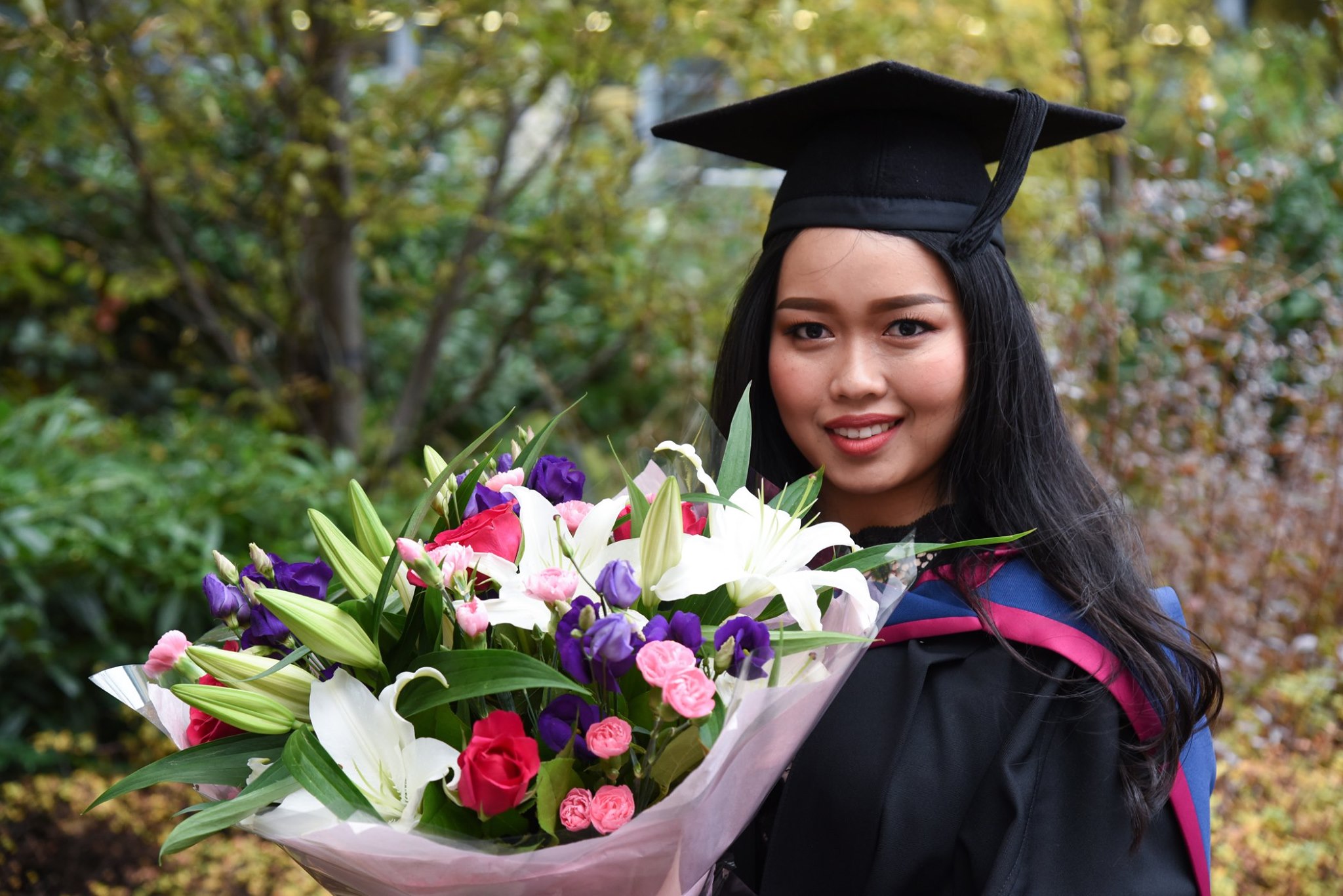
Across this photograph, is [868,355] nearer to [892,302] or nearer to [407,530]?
[892,302]

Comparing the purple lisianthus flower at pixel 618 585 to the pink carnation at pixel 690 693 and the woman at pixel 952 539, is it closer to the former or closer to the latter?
the pink carnation at pixel 690 693

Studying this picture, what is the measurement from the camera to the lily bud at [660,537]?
1.10 metres

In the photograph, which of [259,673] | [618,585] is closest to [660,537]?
[618,585]

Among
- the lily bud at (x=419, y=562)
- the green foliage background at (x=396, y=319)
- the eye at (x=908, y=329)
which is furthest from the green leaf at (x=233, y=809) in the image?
the green foliage background at (x=396, y=319)

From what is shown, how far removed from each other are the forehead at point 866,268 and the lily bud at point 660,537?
1.92 ft

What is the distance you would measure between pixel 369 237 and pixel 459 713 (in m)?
4.07

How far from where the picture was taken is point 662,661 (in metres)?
0.99

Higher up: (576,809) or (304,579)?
(304,579)

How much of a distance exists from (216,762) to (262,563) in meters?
0.20

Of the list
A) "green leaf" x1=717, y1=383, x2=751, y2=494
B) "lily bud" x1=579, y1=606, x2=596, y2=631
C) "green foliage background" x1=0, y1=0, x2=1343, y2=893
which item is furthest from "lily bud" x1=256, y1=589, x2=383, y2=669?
"green foliage background" x1=0, y1=0, x2=1343, y2=893

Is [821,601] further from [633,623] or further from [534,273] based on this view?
[534,273]

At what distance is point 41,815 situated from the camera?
3338 mm

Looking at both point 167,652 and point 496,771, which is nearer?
point 496,771

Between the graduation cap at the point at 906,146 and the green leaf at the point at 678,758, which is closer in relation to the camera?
the green leaf at the point at 678,758
